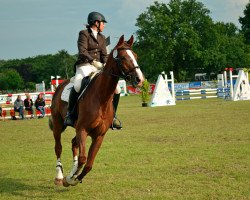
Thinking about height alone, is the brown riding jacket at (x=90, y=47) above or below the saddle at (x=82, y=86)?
above

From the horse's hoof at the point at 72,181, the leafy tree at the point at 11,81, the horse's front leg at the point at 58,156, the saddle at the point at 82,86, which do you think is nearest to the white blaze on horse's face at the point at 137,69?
the saddle at the point at 82,86

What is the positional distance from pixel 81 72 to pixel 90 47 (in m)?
0.55

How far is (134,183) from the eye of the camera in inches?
310

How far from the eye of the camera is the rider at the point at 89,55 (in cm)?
819

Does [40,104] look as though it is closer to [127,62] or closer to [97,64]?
[97,64]

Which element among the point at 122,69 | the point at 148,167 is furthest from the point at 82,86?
the point at 148,167

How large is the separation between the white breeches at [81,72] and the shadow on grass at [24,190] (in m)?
1.93

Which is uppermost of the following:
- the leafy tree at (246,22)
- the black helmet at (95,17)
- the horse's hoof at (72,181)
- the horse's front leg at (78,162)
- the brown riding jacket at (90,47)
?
the leafy tree at (246,22)

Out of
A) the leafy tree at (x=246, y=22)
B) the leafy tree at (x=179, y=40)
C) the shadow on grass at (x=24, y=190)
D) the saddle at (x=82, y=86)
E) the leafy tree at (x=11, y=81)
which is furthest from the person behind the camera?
the leafy tree at (x=11, y=81)

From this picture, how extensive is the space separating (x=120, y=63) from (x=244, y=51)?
96667 millimetres

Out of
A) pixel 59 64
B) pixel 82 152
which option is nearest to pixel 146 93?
pixel 82 152

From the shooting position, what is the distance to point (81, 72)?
27.6 ft

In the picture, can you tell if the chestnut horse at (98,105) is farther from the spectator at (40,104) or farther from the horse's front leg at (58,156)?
the spectator at (40,104)

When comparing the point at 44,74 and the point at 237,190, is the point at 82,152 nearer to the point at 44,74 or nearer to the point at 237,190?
the point at 237,190
